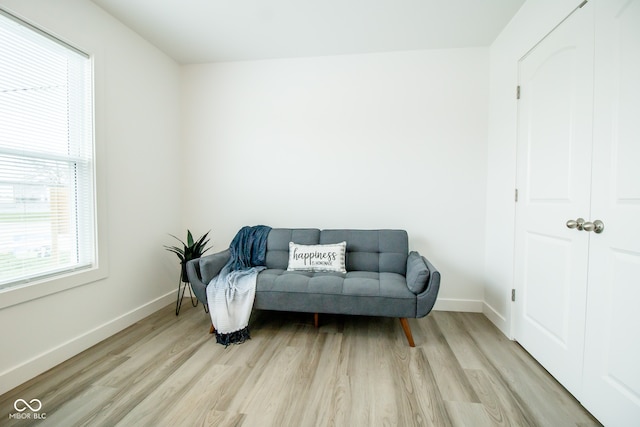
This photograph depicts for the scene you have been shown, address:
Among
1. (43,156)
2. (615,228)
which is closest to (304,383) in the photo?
(615,228)

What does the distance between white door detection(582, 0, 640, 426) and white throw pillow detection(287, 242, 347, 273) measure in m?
1.65

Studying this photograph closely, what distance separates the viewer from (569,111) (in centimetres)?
156

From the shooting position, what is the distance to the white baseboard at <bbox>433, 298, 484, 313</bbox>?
265 centimetres

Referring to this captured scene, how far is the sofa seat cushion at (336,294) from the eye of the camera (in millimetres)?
2014

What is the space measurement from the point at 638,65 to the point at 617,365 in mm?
1379

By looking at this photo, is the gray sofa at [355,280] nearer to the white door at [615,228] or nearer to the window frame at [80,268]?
the window frame at [80,268]

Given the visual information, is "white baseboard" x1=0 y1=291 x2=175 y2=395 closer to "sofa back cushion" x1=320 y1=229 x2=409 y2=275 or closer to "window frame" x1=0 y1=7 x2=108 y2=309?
"window frame" x1=0 y1=7 x2=108 y2=309

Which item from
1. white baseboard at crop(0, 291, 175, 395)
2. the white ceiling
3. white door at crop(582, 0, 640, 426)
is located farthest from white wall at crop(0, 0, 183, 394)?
white door at crop(582, 0, 640, 426)

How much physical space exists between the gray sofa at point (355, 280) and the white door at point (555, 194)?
2.25 feet

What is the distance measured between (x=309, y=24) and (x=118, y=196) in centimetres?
223

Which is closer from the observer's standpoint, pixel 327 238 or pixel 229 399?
pixel 229 399

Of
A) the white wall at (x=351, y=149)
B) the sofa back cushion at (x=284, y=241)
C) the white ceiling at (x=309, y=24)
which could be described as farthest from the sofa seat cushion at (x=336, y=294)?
the white ceiling at (x=309, y=24)

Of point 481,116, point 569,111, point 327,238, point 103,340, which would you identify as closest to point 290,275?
point 327,238

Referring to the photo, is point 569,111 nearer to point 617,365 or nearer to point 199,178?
point 617,365
